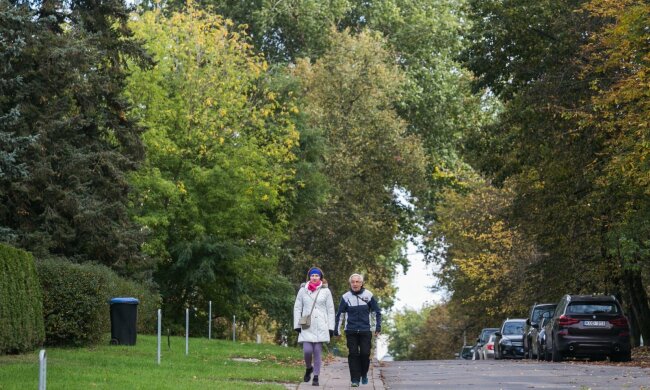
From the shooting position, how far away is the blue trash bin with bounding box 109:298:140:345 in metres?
30.4

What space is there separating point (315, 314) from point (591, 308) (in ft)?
50.5

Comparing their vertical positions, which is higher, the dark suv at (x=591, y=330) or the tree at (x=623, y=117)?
the tree at (x=623, y=117)

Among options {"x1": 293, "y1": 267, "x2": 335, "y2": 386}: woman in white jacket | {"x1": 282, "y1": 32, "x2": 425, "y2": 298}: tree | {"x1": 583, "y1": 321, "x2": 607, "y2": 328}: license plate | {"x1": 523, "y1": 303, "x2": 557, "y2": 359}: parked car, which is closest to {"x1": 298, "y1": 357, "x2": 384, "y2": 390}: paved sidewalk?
{"x1": 293, "y1": 267, "x2": 335, "y2": 386}: woman in white jacket

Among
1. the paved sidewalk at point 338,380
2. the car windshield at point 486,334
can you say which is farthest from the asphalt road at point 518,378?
the car windshield at point 486,334

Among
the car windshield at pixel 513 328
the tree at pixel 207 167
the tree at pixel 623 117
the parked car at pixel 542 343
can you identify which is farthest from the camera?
the car windshield at pixel 513 328

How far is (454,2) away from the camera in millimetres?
64438

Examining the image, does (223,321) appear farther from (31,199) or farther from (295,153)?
(31,199)

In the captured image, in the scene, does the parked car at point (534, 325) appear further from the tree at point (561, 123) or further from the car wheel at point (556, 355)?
the car wheel at point (556, 355)

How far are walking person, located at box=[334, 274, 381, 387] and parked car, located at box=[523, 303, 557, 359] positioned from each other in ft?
63.1

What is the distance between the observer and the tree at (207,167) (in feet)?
151

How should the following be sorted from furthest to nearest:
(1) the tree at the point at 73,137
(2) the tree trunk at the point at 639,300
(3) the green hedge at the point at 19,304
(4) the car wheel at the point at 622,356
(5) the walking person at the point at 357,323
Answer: (2) the tree trunk at the point at 639,300
(4) the car wheel at the point at 622,356
(1) the tree at the point at 73,137
(3) the green hedge at the point at 19,304
(5) the walking person at the point at 357,323

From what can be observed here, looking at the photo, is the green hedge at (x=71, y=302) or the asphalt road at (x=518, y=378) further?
the green hedge at (x=71, y=302)

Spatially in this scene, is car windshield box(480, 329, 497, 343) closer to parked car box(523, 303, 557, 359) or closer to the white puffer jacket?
parked car box(523, 303, 557, 359)

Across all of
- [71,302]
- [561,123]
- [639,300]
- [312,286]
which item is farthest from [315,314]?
[639,300]
